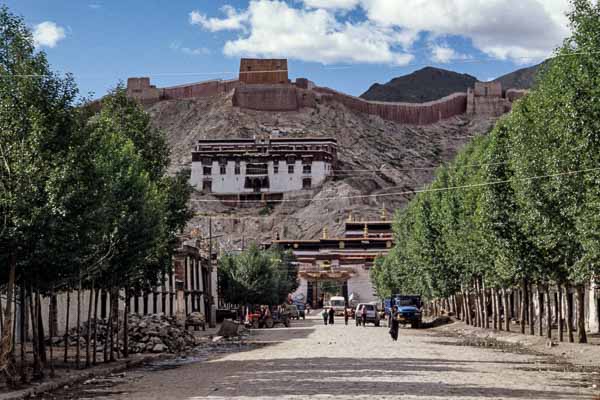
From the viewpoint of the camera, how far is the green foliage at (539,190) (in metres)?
27.9

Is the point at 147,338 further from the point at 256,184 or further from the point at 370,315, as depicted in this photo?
the point at 256,184

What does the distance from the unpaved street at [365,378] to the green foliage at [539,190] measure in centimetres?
476

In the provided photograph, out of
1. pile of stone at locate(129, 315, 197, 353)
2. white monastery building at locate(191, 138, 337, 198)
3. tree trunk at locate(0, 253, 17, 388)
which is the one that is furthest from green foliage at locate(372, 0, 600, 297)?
white monastery building at locate(191, 138, 337, 198)

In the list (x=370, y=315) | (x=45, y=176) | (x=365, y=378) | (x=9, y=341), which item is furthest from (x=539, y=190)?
(x=370, y=315)

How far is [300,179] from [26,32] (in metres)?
174

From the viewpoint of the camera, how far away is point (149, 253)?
32562mm

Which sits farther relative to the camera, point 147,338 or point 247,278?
point 247,278

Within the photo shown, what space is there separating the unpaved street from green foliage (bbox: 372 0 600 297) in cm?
476

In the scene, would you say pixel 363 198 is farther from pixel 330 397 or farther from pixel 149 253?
pixel 330 397

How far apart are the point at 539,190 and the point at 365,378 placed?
47.1 feet

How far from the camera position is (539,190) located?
110ft

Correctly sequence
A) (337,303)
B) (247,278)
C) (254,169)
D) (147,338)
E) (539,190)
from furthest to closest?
(254,169) < (337,303) < (247,278) < (147,338) < (539,190)

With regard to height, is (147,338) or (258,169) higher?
(258,169)

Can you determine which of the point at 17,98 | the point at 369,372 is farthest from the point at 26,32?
the point at 369,372
